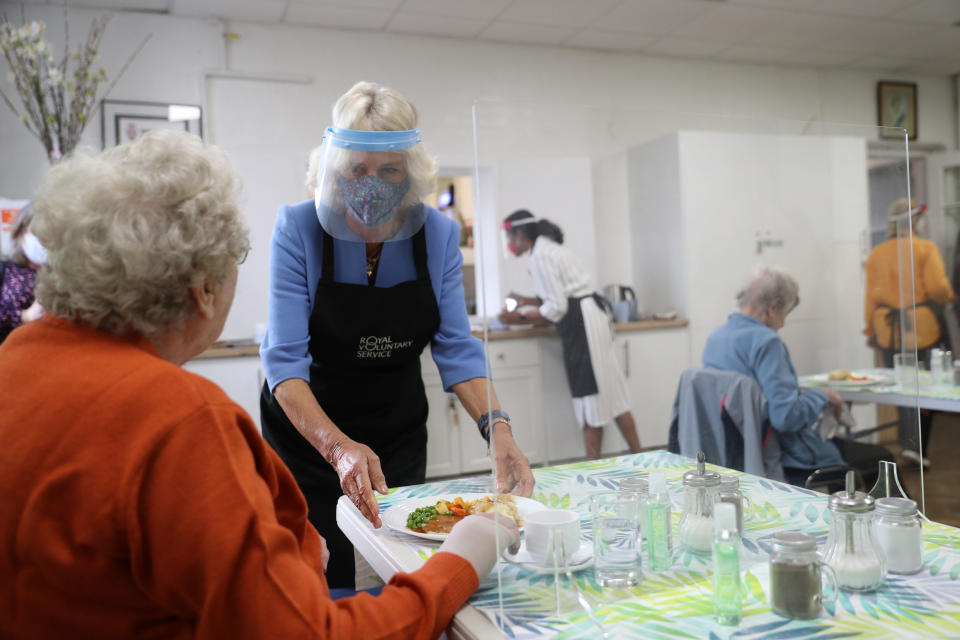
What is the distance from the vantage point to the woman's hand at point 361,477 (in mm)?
1274

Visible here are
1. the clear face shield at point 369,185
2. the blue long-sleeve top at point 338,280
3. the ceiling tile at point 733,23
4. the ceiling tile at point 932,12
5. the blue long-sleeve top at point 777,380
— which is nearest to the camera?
the blue long-sleeve top at point 777,380

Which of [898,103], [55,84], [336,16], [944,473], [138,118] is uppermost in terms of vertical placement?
[336,16]

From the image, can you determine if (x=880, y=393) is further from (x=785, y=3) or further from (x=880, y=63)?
(x=880, y=63)

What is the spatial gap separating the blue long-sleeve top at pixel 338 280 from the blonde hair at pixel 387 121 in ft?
0.47

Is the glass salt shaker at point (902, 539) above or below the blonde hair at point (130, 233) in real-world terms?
below

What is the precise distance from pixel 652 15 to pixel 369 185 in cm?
387

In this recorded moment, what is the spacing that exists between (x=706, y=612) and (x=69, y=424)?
72 centimetres

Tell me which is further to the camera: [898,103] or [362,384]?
[898,103]

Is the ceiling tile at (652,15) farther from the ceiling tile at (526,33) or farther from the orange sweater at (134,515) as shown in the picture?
the orange sweater at (134,515)

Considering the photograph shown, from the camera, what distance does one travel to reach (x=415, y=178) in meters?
1.45

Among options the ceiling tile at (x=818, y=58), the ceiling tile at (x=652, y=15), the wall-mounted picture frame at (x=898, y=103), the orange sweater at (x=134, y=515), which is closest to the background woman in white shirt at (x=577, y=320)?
the orange sweater at (x=134, y=515)

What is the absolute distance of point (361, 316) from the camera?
165 centimetres

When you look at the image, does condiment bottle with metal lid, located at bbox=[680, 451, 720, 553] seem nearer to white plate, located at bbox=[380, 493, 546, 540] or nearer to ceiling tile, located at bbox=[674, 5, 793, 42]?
white plate, located at bbox=[380, 493, 546, 540]

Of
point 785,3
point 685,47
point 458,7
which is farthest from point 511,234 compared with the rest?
point 685,47
